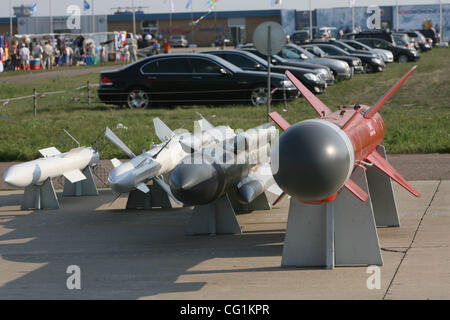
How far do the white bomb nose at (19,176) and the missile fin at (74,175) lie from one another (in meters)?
0.63

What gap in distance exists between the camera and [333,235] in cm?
820

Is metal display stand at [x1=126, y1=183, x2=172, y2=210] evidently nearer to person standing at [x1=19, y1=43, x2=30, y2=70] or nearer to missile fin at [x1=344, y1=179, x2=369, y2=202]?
missile fin at [x1=344, y1=179, x2=369, y2=202]

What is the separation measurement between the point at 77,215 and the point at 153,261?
10.9ft

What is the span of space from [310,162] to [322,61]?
77.3 feet

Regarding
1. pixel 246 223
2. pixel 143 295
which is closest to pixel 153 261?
pixel 143 295

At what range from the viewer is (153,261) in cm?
873

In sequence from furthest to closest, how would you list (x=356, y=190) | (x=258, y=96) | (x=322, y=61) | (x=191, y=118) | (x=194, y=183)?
(x=322, y=61) < (x=258, y=96) < (x=191, y=118) < (x=194, y=183) < (x=356, y=190)

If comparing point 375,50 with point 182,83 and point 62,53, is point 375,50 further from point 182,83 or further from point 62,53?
point 62,53

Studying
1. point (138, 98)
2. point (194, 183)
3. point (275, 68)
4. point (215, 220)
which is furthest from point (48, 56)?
point (194, 183)

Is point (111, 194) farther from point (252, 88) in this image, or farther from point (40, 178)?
point (252, 88)

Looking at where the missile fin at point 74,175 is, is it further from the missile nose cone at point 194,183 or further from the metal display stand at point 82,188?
the missile nose cone at point 194,183

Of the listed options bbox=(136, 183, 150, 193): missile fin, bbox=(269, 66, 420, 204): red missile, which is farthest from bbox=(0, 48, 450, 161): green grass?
bbox=(269, 66, 420, 204): red missile

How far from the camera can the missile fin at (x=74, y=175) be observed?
1219cm

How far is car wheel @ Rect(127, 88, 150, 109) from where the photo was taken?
74.4 feet
